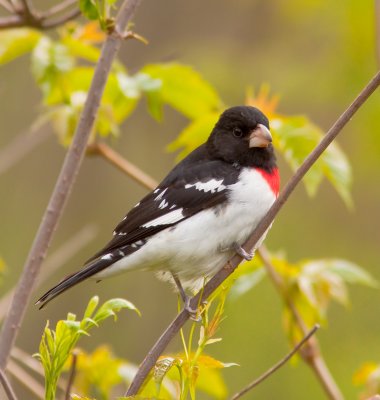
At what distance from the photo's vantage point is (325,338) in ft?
23.1

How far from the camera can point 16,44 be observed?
3176mm

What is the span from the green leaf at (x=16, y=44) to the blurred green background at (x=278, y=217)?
6.62 ft

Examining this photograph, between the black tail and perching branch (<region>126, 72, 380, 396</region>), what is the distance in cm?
52

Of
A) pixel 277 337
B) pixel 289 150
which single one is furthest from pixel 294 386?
pixel 289 150

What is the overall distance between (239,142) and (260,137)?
8.3 inches

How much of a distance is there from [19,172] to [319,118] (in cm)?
246

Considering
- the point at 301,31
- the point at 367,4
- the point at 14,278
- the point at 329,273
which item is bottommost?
the point at 329,273

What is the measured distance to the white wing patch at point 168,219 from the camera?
3.25 m

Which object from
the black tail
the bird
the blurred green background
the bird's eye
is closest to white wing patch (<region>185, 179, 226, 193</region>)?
the bird

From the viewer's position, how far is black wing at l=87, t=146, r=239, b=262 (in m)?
3.21

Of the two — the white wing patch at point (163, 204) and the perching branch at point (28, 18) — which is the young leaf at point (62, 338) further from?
the white wing patch at point (163, 204)

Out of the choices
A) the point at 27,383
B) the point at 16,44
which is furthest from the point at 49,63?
the point at 27,383

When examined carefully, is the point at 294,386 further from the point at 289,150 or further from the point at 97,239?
the point at 289,150

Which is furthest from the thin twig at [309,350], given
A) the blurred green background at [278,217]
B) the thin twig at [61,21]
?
the blurred green background at [278,217]
